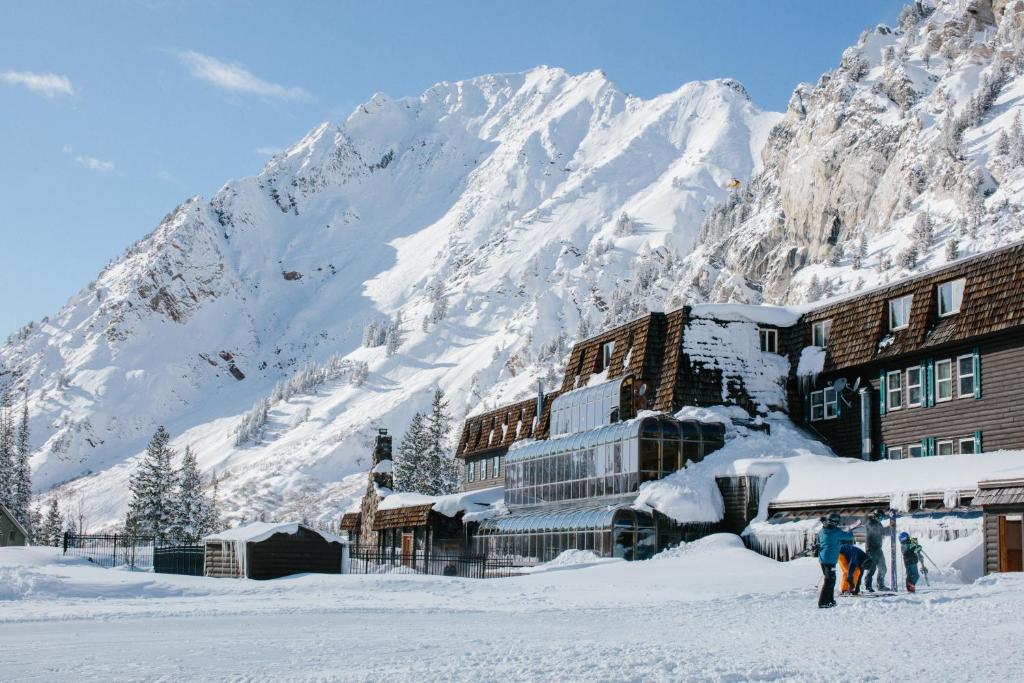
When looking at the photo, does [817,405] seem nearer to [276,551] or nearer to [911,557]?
[276,551]

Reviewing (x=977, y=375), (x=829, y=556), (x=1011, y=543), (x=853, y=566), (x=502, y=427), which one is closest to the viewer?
(x=829, y=556)

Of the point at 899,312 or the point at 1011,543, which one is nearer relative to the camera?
the point at 1011,543

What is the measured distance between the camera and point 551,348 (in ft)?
627

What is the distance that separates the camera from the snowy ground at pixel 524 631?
42.2 ft

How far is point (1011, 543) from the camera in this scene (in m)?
25.4

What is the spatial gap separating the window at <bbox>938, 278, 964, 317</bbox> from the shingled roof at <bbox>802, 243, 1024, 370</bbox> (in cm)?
19

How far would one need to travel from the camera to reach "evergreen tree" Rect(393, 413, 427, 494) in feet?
268

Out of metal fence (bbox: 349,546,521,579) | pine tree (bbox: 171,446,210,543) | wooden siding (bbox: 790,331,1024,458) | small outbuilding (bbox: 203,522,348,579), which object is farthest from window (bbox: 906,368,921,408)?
pine tree (bbox: 171,446,210,543)

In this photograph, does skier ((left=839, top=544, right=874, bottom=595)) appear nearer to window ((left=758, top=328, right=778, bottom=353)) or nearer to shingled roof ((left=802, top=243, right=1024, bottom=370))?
shingled roof ((left=802, top=243, right=1024, bottom=370))

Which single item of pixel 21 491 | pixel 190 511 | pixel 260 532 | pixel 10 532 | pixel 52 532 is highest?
pixel 21 491

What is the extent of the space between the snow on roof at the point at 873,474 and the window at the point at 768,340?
320 inches

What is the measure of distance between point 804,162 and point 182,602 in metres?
138

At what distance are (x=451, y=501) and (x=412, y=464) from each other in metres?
28.5

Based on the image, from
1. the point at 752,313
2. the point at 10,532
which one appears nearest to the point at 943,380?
the point at 752,313
